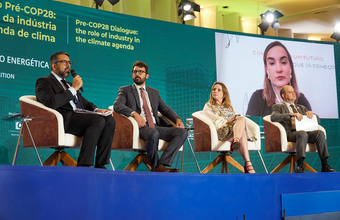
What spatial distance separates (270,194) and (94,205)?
2002mm

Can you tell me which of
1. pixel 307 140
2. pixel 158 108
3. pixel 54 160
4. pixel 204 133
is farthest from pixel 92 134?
pixel 307 140

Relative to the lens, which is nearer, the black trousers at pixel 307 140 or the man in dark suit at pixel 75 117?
the man in dark suit at pixel 75 117

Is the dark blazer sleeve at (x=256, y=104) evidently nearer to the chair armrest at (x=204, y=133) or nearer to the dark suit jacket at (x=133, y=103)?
the chair armrest at (x=204, y=133)

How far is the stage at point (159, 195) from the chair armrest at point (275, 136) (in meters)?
0.83

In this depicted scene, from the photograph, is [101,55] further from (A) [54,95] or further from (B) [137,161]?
(A) [54,95]

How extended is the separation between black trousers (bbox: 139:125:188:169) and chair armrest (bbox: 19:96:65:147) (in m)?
0.82

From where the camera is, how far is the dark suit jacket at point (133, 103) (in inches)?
173

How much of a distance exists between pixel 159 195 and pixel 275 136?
2.86 meters

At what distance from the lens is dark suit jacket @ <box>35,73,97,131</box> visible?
370cm

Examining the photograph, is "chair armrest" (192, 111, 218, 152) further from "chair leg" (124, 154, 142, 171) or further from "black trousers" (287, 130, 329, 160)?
"black trousers" (287, 130, 329, 160)

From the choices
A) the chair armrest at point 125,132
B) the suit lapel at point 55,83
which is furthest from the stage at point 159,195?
the suit lapel at point 55,83

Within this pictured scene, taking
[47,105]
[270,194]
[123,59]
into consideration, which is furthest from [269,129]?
[47,105]

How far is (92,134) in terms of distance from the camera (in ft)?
11.6
